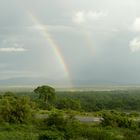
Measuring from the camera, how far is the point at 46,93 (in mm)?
84625

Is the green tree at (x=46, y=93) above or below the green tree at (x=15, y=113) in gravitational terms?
above

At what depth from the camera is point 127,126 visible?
139 feet

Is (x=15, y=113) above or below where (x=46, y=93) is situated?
below

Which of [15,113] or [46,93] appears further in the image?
[46,93]

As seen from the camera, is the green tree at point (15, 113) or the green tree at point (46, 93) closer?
the green tree at point (15, 113)

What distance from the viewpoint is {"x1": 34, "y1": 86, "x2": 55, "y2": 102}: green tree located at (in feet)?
275

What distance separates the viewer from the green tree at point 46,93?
3302 inches

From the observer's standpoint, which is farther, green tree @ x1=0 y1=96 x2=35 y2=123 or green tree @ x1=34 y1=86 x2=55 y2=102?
green tree @ x1=34 y1=86 x2=55 y2=102

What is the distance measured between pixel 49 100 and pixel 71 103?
9530 mm

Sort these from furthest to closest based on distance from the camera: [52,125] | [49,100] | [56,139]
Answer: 1. [49,100]
2. [52,125]
3. [56,139]

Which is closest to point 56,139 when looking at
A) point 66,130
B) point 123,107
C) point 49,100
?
point 66,130

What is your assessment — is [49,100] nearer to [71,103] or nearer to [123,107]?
[71,103]

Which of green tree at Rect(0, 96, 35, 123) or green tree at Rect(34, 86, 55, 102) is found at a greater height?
green tree at Rect(34, 86, 55, 102)

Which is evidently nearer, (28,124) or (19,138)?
(19,138)
